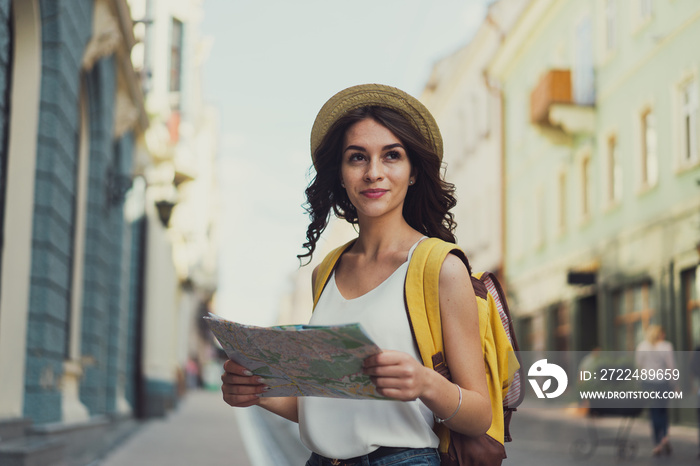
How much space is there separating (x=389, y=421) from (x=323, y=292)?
421 millimetres

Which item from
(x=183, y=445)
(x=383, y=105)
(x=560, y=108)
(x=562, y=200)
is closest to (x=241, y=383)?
(x=383, y=105)

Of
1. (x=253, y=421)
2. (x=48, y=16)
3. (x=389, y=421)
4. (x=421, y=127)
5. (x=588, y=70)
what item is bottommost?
(x=253, y=421)

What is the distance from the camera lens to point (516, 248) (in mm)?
29531

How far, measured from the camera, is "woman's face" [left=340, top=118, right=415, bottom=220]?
2312 millimetres

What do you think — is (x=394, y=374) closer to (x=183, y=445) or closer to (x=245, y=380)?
(x=245, y=380)

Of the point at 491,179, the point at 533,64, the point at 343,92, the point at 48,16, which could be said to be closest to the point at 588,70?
the point at 533,64

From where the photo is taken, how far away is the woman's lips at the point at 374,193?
2318 millimetres

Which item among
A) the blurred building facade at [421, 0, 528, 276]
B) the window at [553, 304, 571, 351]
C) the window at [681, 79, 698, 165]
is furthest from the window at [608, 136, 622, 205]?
the blurred building facade at [421, 0, 528, 276]

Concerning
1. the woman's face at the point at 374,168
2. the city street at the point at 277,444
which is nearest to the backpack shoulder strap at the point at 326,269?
the woman's face at the point at 374,168

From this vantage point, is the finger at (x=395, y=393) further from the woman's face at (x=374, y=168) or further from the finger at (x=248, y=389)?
the woman's face at (x=374, y=168)

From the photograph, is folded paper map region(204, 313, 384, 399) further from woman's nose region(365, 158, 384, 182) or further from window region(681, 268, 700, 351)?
window region(681, 268, 700, 351)

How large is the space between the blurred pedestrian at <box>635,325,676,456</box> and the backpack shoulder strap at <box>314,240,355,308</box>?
31.9ft

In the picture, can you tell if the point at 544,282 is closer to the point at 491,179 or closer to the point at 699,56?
the point at 491,179

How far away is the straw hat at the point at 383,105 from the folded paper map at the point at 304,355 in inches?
23.7
